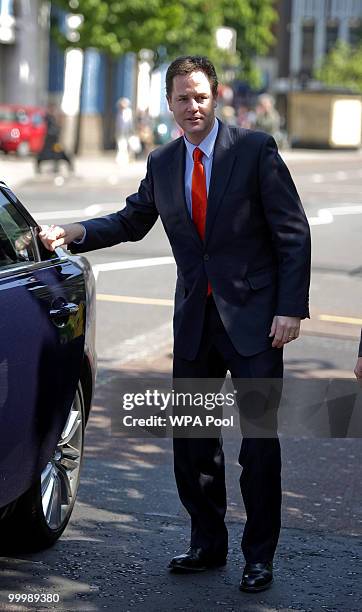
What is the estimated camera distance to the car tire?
197 inches

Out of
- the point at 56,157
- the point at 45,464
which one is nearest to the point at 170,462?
the point at 45,464

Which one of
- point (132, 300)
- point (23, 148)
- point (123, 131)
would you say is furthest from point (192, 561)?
point (23, 148)

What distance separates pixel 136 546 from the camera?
5.33 meters

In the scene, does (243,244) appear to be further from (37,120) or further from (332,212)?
(37,120)

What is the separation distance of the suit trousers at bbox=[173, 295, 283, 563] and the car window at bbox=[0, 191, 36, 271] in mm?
669

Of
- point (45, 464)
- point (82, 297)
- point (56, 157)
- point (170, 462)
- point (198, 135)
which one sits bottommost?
point (56, 157)

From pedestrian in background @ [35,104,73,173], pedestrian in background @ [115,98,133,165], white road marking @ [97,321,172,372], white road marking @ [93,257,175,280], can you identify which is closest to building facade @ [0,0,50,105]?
pedestrian in background @ [115,98,133,165]

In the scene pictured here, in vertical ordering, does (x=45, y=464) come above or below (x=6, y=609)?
above

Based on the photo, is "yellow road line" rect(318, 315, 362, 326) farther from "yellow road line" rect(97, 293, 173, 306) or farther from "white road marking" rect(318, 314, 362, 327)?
"yellow road line" rect(97, 293, 173, 306)

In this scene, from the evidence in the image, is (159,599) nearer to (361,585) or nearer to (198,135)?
(361,585)

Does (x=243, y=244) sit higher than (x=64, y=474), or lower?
higher

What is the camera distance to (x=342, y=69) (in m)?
84.9

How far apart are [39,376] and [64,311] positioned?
0.37m

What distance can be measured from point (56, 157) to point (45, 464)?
2759cm
